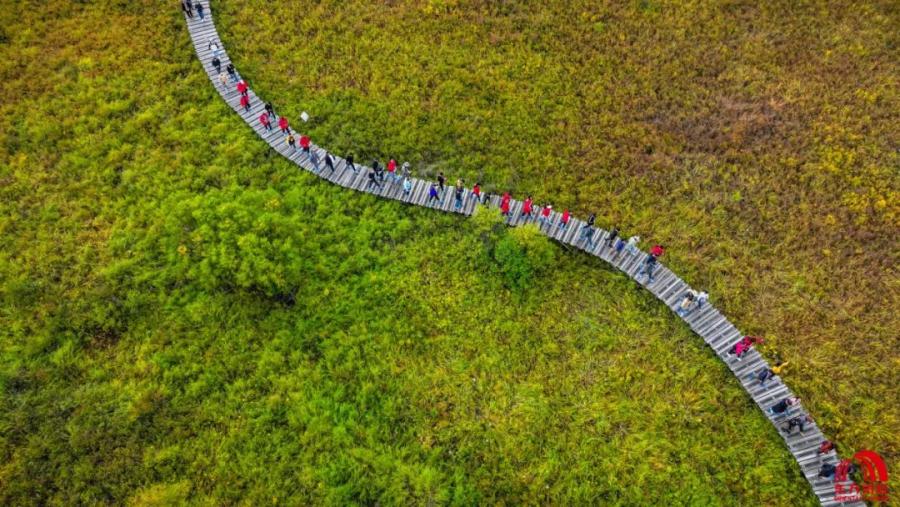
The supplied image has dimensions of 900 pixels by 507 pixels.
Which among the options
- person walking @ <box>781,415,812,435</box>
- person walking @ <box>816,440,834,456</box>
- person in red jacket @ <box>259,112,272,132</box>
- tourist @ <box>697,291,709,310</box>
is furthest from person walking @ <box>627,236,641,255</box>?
person in red jacket @ <box>259,112,272,132</box>

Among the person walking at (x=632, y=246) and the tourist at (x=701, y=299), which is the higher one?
the person walking at (x=632, y=246)

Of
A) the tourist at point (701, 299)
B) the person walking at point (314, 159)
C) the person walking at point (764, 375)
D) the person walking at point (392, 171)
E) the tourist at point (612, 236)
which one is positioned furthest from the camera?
the person walking at point (314, 159)

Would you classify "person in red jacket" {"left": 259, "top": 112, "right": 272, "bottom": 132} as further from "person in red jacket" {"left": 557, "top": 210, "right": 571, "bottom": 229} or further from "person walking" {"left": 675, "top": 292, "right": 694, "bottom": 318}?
"person walking" {"left": 675, "top": 292, "right": 694, "bottom": 318}

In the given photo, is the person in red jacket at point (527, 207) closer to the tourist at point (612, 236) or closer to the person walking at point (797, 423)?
the tourist at point (612, 236)

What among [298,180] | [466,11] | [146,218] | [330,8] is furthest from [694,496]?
[330,8]

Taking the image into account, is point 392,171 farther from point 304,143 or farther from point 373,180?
point 304,143
